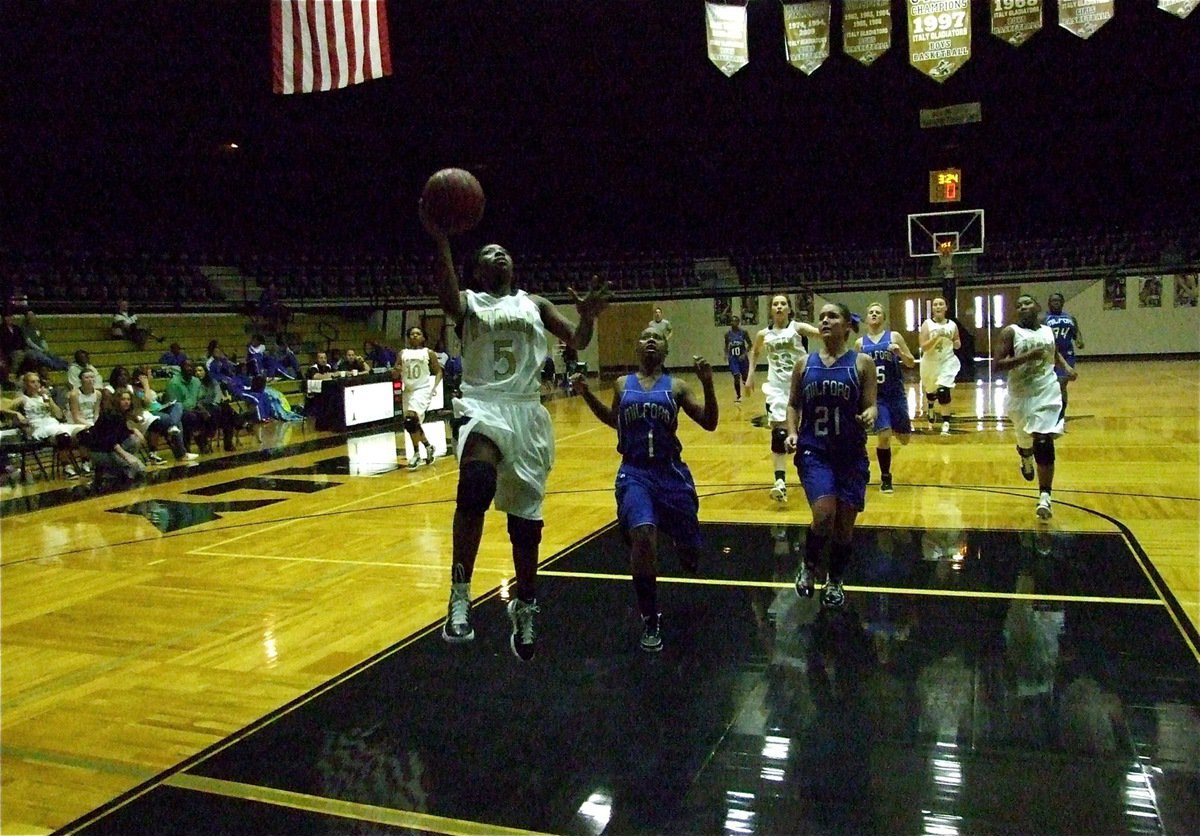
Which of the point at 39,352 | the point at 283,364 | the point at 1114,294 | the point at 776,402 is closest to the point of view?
the point at 776,402

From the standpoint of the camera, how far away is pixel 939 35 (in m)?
11.5

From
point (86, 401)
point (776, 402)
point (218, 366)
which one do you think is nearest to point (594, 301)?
point (776, 402)

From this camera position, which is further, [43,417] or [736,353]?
[736,353]

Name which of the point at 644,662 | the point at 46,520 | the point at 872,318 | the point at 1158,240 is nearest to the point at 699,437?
the point at 872,318

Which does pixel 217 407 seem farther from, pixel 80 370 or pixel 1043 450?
pixel 1043 450

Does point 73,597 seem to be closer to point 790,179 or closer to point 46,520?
point 46,520

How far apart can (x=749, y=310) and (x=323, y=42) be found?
1716 centimetres

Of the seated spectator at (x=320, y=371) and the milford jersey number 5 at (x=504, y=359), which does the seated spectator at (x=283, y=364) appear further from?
the milford jersey number 5 at (x=504, y=359)

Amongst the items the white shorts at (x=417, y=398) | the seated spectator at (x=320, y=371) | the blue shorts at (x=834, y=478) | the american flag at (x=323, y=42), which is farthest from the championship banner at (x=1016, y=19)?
the seated spectator at (x=320, y=371)

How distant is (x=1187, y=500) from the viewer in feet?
23.2

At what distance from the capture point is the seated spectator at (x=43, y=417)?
10.2 meters

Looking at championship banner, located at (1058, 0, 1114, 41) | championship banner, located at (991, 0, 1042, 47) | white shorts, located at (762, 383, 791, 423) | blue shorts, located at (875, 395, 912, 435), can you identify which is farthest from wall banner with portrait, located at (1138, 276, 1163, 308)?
white shorts, located at (762, 383, 791, 423)

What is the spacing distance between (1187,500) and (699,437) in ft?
19.2

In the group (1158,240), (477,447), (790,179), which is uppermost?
(790,179)
